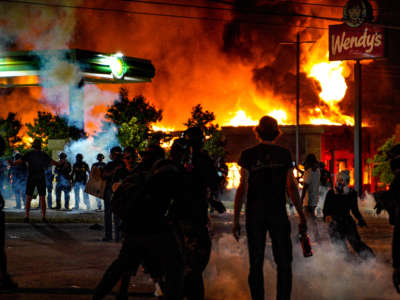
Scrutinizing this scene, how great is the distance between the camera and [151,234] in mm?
5324

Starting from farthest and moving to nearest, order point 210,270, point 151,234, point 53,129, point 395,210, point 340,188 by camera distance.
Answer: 1. point 53,129
2. point 340,188
3. point 210,270
4. point 395,210
5. point 151,234

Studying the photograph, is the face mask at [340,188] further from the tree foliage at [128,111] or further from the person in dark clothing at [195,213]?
the tree foliage at [128,111]

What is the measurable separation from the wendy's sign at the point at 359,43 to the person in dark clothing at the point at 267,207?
24.2 m

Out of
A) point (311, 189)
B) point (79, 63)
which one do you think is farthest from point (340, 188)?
point (79, 63)

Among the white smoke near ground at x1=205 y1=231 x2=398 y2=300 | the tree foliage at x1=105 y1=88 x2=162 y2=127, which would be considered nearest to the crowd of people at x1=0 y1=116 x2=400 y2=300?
the white smoke near ground at x1=205 y1=231 x2=398 y2=300

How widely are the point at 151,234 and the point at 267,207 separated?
1184 millimetres

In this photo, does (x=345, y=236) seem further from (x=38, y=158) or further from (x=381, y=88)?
(x=381, y=88)

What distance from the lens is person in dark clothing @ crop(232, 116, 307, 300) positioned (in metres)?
6.03

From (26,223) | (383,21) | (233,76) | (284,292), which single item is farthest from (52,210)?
(383,21)

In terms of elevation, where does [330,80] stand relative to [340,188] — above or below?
above

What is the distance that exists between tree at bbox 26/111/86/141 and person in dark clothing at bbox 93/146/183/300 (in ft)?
164

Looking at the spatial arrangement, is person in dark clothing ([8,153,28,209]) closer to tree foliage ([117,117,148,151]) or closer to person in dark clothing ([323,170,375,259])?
person in dark clothing ([323,170,375,259])

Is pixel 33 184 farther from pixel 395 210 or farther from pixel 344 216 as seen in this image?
pixel 395 210

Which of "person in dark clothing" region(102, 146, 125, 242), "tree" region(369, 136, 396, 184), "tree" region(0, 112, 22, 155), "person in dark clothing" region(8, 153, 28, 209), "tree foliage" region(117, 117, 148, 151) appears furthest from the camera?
"tree" region(0, 112, 22, 155)
